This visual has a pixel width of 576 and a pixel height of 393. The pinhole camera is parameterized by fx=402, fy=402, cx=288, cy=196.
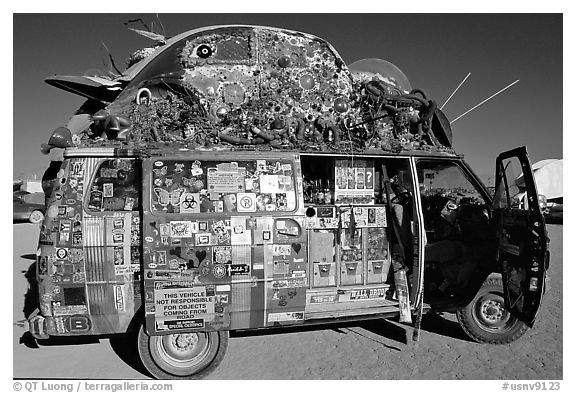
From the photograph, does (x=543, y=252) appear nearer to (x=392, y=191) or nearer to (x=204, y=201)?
(x=392, y=191)

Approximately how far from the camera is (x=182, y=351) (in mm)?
4363

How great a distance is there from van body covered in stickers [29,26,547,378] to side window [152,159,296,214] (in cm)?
1

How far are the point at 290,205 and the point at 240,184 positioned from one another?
572 millimetres

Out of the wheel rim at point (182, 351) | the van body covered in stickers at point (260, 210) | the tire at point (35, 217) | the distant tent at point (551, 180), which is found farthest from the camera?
the distant tent at point (551, 180)

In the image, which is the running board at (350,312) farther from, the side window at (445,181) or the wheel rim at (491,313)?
the side window at (445,181)

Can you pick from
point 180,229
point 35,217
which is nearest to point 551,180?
point 180,229

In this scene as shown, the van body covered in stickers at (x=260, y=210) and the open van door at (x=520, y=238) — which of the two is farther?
the open van door at (x=520, y=238)

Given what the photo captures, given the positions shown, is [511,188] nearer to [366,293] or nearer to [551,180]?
[366,293]

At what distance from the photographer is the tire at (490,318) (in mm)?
5172

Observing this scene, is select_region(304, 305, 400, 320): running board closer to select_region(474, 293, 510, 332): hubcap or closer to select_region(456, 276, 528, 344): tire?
select_region(456, 276, 528, 344): tire

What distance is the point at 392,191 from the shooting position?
597 centimetres

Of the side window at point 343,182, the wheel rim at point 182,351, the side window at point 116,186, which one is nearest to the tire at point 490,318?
the side window at point 343,182

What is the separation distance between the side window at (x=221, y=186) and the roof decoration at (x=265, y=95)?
26.6 inches
